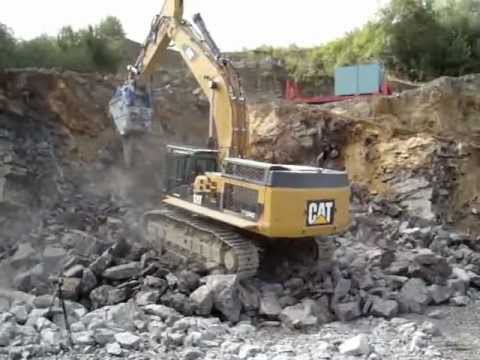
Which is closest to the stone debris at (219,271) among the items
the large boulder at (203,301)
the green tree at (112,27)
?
the large boulder at (203,301)

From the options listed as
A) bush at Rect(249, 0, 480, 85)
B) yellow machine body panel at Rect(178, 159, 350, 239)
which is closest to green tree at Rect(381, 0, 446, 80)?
bush at Rect(249, 0, 480, 85)

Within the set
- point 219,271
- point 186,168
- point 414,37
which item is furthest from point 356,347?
point 414,37

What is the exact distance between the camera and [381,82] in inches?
573

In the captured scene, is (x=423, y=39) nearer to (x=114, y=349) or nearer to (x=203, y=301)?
(x=203, y=301)

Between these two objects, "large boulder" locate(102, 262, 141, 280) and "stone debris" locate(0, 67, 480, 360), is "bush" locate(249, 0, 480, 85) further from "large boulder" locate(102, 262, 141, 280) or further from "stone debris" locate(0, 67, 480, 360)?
"large boulder" locate(102, 262, 141, 280)

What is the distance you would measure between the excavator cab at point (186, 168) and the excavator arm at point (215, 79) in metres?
0.24

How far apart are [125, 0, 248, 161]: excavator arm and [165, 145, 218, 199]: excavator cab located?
0.24 meters

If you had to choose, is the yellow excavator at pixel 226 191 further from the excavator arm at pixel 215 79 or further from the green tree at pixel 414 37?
the green tree at pixel 414 37

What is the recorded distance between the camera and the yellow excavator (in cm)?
656

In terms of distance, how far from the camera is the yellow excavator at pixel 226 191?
6.56 meters

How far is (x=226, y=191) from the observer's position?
23.3 feet

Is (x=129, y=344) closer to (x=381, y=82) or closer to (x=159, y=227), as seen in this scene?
(x=159, y=227)

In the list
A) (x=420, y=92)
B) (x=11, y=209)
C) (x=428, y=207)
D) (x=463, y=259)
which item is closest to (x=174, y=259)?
(x=11, y=209)

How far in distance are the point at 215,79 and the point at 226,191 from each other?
5.13ft
